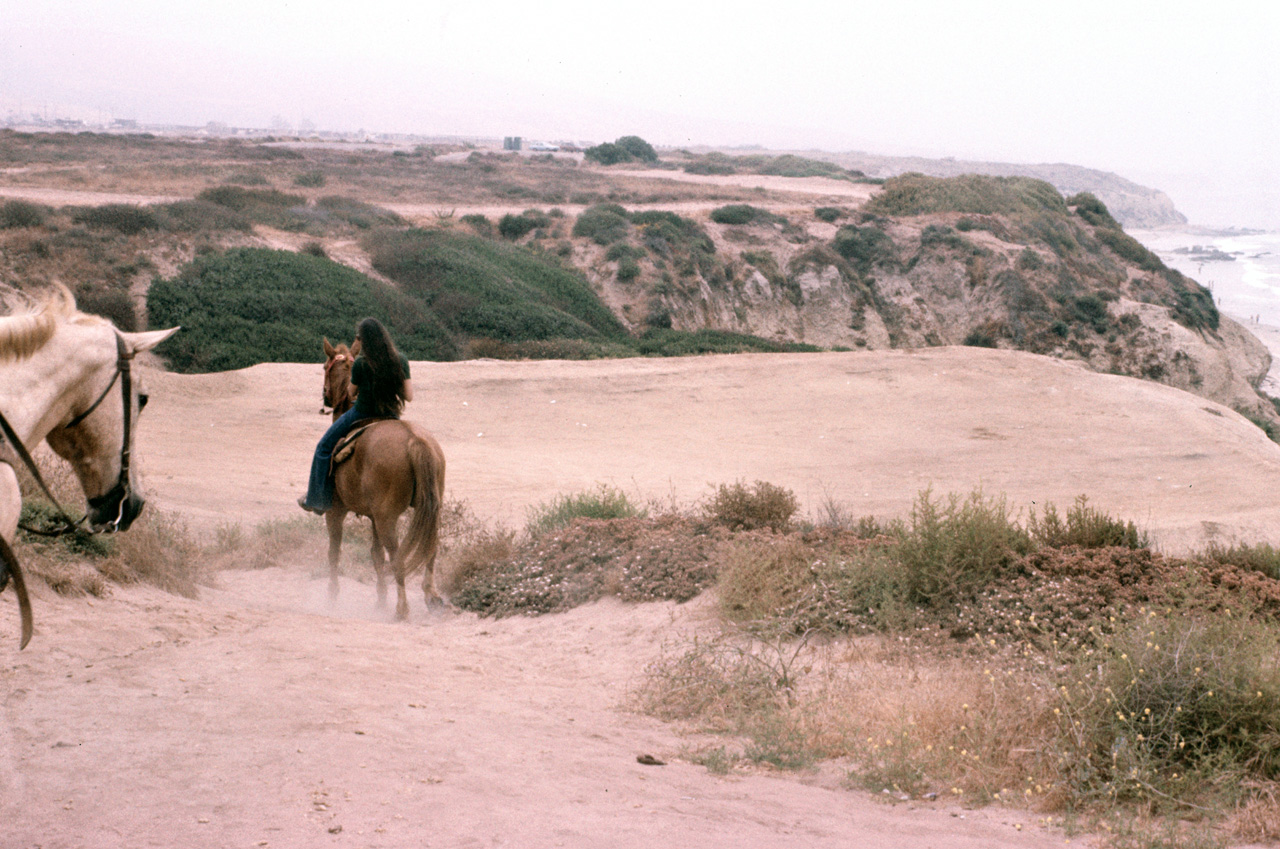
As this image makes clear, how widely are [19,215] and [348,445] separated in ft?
79.3

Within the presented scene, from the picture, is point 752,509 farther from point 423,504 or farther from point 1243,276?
point 1243,276

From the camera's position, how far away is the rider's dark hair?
7719 millimetres

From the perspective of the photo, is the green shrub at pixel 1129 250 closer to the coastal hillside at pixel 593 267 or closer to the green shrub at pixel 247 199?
the coastal hillside at pixel 593 267

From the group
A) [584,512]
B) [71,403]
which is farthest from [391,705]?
[584,512]

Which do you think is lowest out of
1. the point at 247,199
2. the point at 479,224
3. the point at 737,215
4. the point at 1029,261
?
the point at 1029,261

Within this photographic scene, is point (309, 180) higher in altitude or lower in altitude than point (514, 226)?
higher

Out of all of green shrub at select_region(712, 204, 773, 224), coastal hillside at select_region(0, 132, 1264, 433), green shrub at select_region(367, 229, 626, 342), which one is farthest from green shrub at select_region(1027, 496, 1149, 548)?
green shrub at select_region(712, 204, 773, 224)

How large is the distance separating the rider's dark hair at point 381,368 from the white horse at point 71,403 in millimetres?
3214

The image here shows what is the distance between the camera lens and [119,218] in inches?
1070

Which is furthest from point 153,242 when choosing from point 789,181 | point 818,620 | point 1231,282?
point 1231,282

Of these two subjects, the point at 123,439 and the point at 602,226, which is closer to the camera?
the point at 123,439

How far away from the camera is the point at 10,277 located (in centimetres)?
2272

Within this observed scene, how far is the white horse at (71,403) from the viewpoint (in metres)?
3.66

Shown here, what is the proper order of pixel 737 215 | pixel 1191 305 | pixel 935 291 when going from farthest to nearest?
pixel 737 215 < pixel 1191 305 < pixel 935 291
